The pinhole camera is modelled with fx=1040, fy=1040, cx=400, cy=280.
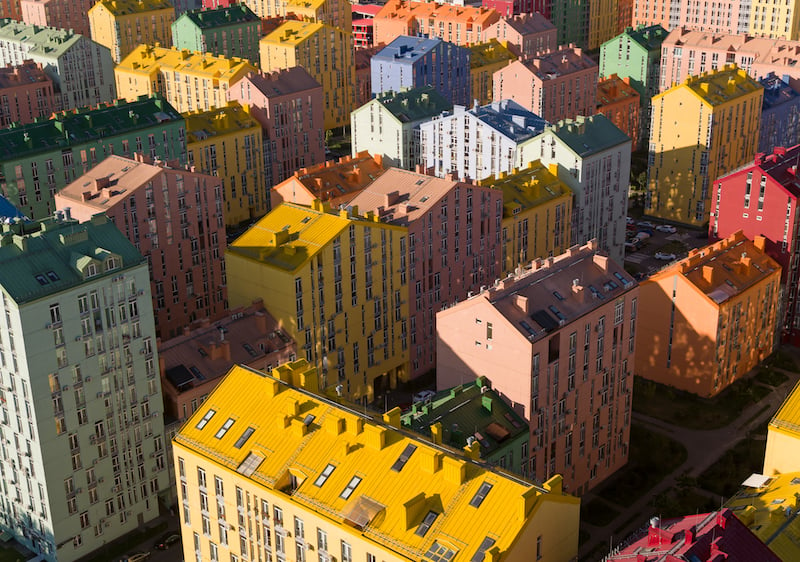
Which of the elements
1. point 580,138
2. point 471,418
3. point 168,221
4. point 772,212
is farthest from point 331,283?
point 772,212

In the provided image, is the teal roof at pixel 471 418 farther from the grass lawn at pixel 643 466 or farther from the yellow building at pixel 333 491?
the grass lawn at pixel 643 466

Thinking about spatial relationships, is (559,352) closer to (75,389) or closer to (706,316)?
(706,316)

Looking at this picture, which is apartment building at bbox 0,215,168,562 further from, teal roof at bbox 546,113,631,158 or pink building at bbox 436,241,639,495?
A: teal roof at bbox 546,113,631,158

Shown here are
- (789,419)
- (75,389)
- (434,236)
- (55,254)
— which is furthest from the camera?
(434,236)

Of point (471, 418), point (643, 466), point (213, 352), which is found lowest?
point (643, 466)

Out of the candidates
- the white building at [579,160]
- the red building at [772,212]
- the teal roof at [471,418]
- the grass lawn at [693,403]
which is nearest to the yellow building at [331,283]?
the teal roof at [471,418]

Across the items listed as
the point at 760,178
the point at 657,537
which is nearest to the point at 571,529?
the point at 657,537
